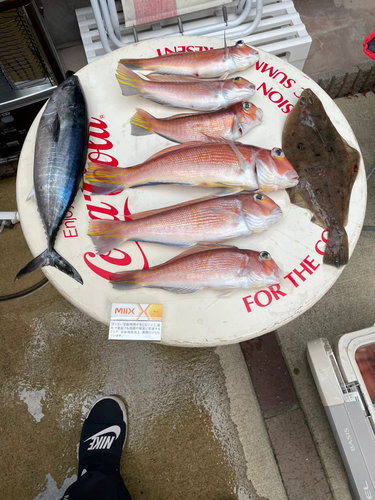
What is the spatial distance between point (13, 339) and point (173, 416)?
126 centimetres

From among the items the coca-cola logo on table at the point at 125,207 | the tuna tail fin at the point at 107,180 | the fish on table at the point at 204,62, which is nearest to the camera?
the coca-cola logo on table at the point at 125,207

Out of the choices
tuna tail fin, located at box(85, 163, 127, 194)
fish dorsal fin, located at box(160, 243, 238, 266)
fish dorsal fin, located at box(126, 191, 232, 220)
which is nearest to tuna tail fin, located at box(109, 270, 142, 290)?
fish dorsal fin, located at box(160, 243, 238, 266)

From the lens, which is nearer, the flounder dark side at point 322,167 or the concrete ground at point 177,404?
the flounder dark side at point 322,167

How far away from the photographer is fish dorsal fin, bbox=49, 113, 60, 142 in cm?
179

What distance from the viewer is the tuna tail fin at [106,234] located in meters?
1.64

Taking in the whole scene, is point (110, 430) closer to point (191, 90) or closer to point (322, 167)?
point (322, 167)

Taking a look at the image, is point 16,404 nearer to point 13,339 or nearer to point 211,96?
point 13,339

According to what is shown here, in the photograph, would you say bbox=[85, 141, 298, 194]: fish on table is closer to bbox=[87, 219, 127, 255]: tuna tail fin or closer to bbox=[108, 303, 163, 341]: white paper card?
bbox=[87, 219, 127, 255]: tuna tail fin

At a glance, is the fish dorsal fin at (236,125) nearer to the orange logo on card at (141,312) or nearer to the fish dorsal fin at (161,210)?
the fish dorsal fin at (161,210)

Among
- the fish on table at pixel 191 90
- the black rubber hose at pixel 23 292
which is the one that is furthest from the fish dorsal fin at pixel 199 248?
the black rubber hose at pixel 23 292

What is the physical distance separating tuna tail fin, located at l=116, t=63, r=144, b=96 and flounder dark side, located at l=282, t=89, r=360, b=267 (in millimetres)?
885

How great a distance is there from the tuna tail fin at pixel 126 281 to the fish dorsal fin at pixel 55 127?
2.67 ft

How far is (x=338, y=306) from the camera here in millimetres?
2504

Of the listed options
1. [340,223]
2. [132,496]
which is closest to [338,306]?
[340,223]
